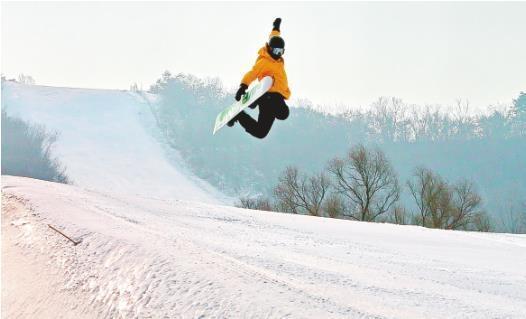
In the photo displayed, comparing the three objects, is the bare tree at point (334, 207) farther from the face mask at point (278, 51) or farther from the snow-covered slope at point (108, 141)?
the face mask at point (278, 51)

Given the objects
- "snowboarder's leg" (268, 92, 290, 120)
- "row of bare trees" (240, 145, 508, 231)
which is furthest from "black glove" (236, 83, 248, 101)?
"row of bare trees" (240, 145, 508, 231)

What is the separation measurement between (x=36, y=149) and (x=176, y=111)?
42.6 m

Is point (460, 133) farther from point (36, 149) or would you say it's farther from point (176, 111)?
point (36, 149)

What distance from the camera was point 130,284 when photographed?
1039 centimetres

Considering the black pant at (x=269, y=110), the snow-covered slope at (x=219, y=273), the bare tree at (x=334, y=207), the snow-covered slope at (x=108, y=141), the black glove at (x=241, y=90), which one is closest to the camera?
the black pant at (x=269, y=110)

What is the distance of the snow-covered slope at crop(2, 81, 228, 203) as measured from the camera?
80.6 metres

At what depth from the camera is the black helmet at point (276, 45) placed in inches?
258

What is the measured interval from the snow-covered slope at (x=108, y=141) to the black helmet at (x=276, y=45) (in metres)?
69.1

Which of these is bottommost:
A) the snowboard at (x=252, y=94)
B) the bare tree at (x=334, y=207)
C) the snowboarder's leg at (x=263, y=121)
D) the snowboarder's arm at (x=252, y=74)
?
the bare tree at (x=334, y=207)

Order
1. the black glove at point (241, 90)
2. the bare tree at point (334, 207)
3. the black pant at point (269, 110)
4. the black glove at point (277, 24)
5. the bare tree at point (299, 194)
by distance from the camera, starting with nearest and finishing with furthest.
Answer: the black pant at point (269, 110)
the black glove at point (277, 24)
the black glove at point (241, 90)
the bare tree at point (299, 194)
the bare tree at point (334, 207)

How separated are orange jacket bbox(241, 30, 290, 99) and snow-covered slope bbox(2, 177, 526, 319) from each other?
156 inches

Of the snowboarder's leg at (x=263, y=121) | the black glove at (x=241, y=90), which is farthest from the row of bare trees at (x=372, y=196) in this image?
the snowboarder's leg at (x=263, y=121)

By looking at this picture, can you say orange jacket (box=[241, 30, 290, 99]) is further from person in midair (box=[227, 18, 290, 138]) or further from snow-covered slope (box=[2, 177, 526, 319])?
snow-covered slope (box=[2, 177, 526, 319])

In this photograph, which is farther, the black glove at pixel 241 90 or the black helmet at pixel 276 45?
the black glove at pixel 241 90
